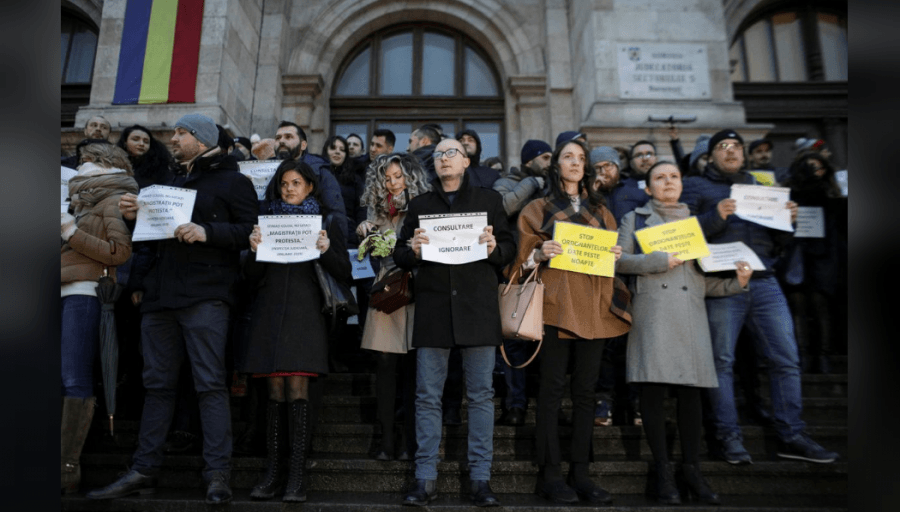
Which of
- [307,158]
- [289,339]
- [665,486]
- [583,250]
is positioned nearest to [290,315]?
[289,339]

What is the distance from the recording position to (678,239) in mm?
4586

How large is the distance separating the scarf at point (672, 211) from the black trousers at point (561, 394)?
1158mm

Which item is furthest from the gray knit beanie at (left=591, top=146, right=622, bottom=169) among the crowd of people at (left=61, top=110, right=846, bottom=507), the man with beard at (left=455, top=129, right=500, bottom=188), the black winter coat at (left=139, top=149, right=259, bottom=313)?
the black winter coat at (left=139, top=149, right=259, bottom=313)

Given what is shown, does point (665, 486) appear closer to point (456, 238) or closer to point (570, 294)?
point (570, 294)

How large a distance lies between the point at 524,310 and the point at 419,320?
2.30 ft

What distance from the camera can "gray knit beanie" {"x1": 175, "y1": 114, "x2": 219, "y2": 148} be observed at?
14.9 feet

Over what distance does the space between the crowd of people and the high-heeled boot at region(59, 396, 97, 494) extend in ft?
0.04

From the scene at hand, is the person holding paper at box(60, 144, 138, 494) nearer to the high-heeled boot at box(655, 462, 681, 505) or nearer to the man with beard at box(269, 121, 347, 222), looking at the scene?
the man with beard at box(269, 121, 347, 222)

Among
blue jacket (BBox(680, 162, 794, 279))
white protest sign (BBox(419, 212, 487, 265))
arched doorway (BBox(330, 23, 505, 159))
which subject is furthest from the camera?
arched doorway (BBox(330, 23, 505, 159))

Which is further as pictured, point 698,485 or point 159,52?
point 159,52

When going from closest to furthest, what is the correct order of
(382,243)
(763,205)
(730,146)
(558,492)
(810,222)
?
(558,492) < (382,243) < (763,205) < (730,146) < (810,222)

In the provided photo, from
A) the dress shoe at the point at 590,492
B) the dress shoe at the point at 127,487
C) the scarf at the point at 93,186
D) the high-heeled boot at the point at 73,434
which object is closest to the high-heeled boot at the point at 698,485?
the dress shoe at the point at 590,492

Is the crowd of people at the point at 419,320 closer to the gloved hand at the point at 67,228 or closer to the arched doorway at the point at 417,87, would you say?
the gloved hand at the point at 67,228

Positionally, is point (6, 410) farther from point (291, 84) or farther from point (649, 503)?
point (291, 84)
